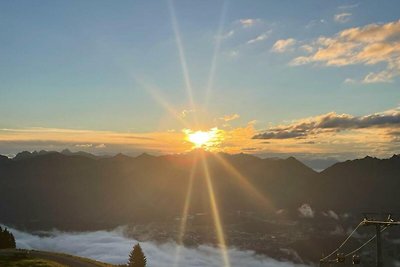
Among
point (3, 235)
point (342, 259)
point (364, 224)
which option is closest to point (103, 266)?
point (3, 235)

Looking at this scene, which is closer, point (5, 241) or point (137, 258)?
point (137, 258)

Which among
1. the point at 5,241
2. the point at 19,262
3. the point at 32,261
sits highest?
the point at 19,262

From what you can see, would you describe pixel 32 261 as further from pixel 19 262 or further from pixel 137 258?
pixel 137 258

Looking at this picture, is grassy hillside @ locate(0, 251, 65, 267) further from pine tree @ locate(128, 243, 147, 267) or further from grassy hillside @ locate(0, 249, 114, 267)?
pine tree @ locate(128, 243, 147, 267)

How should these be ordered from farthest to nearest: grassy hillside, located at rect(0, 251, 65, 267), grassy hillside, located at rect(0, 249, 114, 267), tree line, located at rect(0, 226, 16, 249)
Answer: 1. tree line, located at rect(0, 226, 16, 249)
2. grassy hillside, located at rect(0, 249, 114, 267)
3. grassy hillside, located at rect(0, 251, 65, 267)

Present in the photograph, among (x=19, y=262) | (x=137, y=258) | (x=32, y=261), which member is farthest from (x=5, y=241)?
(x=19, y=262)

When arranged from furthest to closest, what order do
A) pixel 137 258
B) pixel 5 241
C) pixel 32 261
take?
pixel 5 241, pixel 137 258, pixel 32 261

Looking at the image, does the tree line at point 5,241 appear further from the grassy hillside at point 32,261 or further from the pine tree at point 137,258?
the pine tree at point 137,258

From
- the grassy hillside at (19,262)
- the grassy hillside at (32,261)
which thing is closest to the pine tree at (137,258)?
the grassy hillside at (32,261)

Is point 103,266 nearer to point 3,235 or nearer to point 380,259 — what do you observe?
Result: point 3,235

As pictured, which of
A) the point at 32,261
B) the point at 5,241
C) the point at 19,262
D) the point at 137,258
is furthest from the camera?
the point at 5,241

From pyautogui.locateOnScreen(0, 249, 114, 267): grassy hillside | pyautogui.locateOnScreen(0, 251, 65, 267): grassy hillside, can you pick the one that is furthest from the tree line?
pyautogui.locateOnScreen(0, 251, 65, 267): grassy hillside

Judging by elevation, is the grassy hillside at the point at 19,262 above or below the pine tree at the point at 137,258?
above
